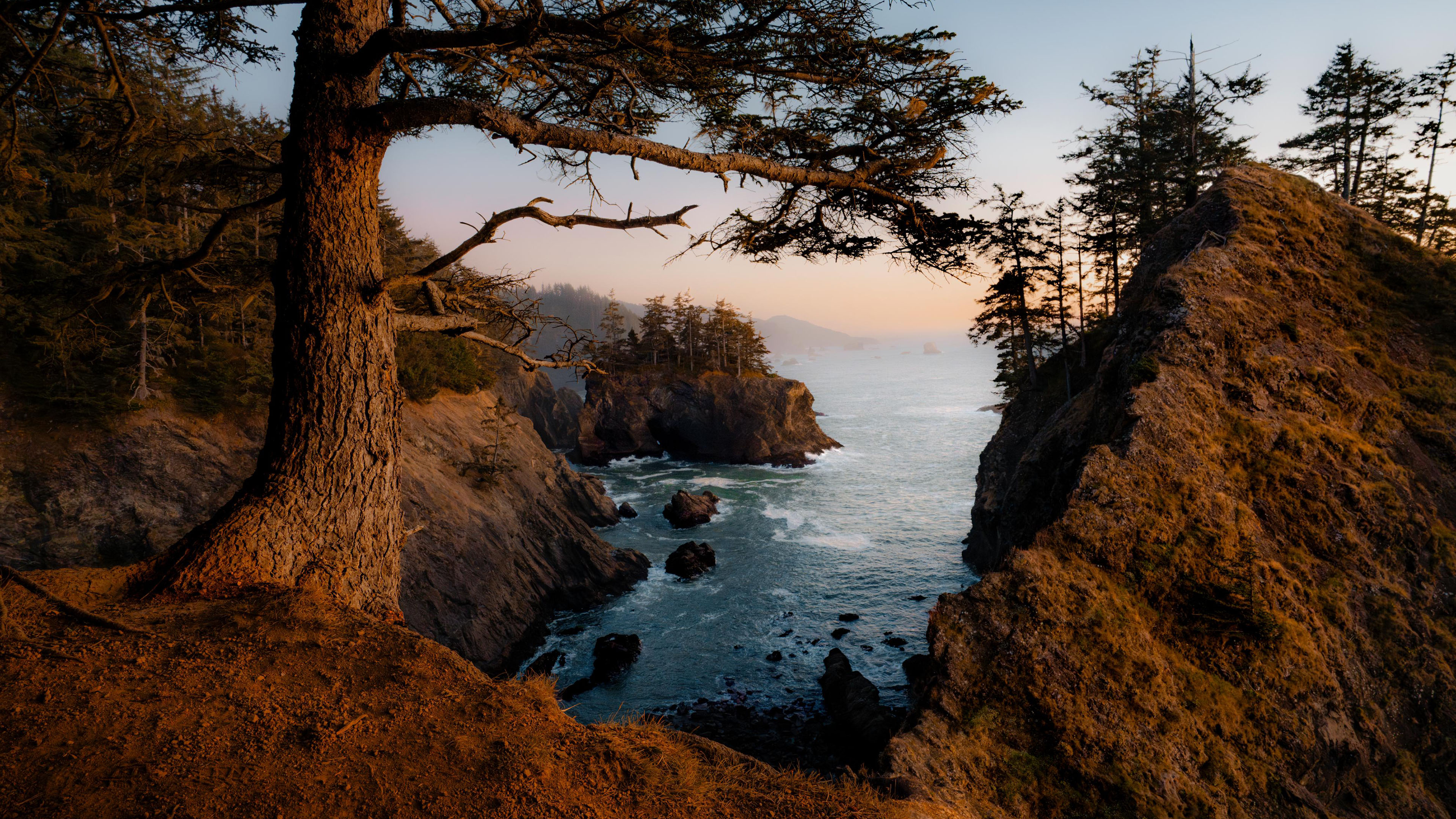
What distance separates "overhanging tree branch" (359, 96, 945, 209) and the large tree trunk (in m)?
0.39

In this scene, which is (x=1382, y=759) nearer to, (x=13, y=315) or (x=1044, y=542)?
(x=1044, y=542)

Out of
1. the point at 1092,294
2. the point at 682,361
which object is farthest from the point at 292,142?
the point at 682,361

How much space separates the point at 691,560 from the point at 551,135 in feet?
81.1

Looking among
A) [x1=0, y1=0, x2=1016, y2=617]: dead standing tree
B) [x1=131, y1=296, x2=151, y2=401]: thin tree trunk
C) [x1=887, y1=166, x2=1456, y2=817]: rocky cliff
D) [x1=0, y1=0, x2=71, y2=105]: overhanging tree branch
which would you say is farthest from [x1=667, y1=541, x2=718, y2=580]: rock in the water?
[x1=0, y1=0, x2=71, y2=105]: overhanging tree branch

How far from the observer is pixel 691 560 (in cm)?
2720

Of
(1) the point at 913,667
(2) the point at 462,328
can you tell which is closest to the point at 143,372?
(2) the point at 462,328

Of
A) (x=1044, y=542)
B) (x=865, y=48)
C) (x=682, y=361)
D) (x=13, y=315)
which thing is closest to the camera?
(x=865, y=48)

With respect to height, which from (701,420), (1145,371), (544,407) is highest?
(1145,371)

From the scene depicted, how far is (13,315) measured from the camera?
47.7 feet

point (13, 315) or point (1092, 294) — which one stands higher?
point (1092, 294)

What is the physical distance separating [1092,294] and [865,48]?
3048 centimetres

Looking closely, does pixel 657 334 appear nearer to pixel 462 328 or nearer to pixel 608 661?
pixel 608 661

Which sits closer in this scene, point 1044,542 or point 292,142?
point 292,142

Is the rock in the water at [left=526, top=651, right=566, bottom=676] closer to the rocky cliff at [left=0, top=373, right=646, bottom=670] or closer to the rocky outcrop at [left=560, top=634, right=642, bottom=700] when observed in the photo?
the rocky cliff at [left=0, top=373, right=646, bottom=670]
